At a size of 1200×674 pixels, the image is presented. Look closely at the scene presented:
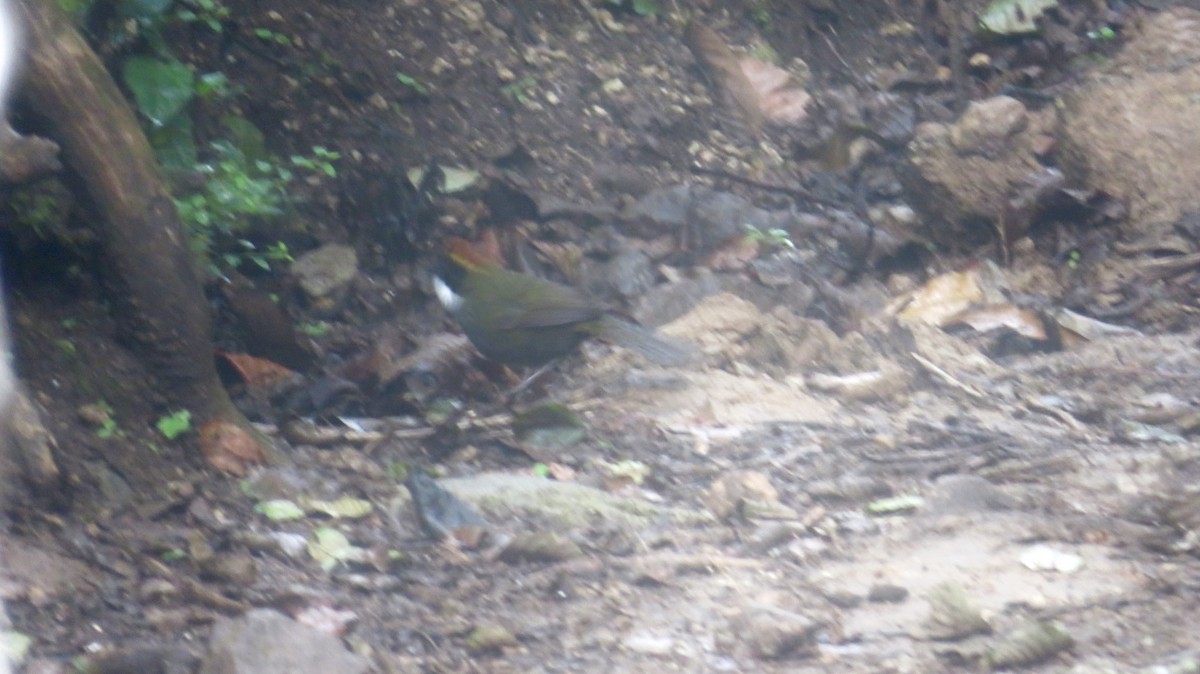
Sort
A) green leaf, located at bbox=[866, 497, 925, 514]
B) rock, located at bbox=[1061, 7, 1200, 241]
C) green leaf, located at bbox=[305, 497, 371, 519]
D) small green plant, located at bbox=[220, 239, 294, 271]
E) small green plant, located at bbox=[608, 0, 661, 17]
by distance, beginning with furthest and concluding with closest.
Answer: small green plant, located at bbox=[608, 0, 661, 17] < rock, located at bbox=[1061, 7, 1200, 241] < small green plant, located at bbox=[220, 239, 294, 271] < green leaf, located at bbox=[866, 497, 925, 514] < green leaf, located at bbox=[305, 497, 371, 519]

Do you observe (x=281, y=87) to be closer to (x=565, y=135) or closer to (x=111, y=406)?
(x=565, y=135)

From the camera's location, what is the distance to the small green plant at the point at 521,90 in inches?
288

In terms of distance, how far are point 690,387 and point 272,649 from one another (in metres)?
2.59

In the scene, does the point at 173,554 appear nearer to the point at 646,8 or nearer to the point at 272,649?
the point at 272,649

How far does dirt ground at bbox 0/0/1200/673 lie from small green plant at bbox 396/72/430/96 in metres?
0.09

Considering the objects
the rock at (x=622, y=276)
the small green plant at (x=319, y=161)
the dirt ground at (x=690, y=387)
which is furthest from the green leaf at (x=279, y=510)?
the rock at (x=622, y=276)

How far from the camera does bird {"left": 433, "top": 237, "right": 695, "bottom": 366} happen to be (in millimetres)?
5508

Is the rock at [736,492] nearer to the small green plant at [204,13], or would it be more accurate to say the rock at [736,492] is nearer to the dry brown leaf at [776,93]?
the small green plant at [204,13]

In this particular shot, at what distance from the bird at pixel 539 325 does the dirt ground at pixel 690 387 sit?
0.42 feet

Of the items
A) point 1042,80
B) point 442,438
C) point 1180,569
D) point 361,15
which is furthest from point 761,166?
point 1180,569

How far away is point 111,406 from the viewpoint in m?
4.08

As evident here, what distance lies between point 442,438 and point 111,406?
127cm

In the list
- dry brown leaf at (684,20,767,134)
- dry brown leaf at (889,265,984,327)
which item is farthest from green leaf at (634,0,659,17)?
dry brown leaf at (889,265,984,327)

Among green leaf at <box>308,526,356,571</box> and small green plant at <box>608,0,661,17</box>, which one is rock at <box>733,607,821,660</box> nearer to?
green leaf at <box>308,526,356,571</box>
